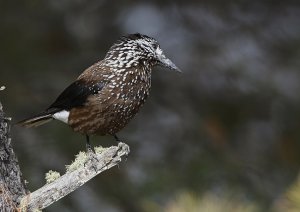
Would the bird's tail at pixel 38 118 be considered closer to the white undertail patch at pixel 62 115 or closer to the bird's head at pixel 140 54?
the white undertail patch at pixel 62 115

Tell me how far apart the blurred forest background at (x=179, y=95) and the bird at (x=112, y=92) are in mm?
1439

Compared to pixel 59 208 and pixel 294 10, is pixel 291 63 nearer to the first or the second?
pixel 294 10

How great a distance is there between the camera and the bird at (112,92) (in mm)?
5199

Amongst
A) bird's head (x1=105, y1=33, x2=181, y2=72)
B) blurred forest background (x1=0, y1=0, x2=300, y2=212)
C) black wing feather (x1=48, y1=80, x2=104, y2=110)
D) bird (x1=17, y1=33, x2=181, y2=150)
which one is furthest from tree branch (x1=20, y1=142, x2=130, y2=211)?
blurred forest background (x1=0, y1=0, x2=300, y2=212)

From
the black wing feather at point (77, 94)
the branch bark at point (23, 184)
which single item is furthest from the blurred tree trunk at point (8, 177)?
the black wing feather at point (77, 94)

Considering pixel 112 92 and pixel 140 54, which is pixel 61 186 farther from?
pixel 140 54

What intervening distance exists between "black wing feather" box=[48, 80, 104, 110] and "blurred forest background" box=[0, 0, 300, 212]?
59.2 inches

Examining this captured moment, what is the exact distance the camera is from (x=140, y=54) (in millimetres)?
5531

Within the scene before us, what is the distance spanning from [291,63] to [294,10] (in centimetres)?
63

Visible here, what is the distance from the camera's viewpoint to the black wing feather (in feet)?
17.3

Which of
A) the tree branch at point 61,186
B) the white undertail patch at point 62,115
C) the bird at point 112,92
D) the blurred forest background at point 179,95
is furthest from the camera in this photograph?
the blurred forest background at point 179,95

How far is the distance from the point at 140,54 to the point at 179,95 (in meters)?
2.45

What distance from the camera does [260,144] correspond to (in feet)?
27.6

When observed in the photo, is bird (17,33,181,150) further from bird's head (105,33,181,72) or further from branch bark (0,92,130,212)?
branch bark (0,92,130,212)
